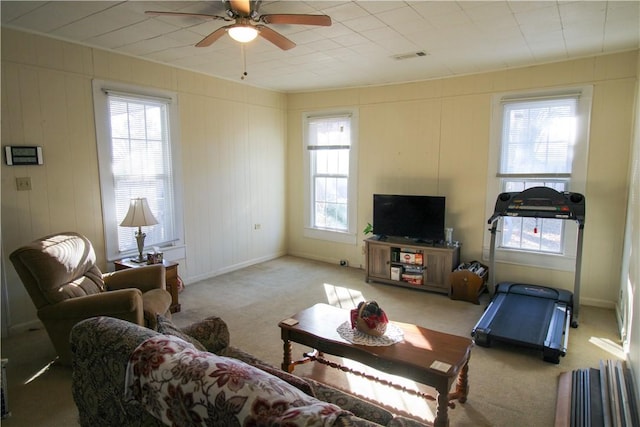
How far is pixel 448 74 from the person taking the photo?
4875mm

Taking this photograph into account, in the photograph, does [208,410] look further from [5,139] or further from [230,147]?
[230,147]

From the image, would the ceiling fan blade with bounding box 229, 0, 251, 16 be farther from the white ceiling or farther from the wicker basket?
the wicker basket

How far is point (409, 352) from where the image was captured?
2.37m

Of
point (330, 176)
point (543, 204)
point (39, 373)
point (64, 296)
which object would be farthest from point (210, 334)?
point (330, 176)

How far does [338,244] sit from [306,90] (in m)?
2.49

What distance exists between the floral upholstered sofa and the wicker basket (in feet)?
2.27

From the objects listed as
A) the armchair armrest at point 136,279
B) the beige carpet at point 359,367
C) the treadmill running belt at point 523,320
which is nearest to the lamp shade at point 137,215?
the armchair armrest at point 136,279

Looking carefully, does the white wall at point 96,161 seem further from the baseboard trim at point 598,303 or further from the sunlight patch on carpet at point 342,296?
the baseboard trim at point 598,303

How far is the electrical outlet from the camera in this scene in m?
3.47

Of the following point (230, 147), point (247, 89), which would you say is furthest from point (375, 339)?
point (247, 89)

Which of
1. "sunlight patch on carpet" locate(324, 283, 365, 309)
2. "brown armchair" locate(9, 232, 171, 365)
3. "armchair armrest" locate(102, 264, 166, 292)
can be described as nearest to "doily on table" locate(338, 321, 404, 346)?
"brown armchair" locate(9, 232, 171, 365)

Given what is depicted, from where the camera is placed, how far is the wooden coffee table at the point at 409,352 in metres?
2.19

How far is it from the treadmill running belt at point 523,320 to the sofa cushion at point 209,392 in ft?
8.86

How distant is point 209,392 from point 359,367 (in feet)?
6.69
